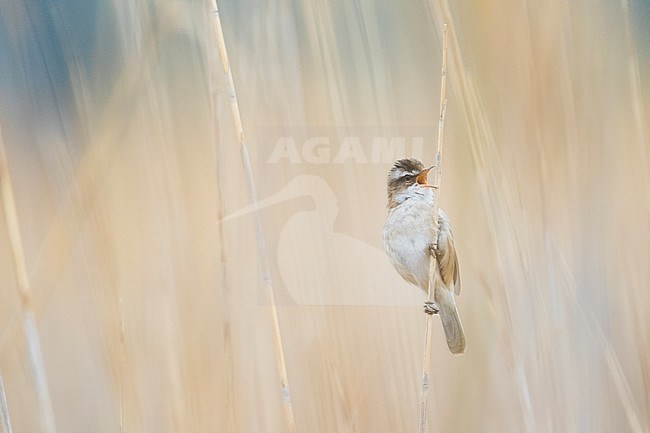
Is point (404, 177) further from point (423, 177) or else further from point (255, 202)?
point (255, 202)

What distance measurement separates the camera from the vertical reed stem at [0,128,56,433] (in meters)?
1.09

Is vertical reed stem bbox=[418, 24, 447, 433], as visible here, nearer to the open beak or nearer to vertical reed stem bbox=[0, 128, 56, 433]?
the open beak

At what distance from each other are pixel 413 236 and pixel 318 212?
0.20 meters

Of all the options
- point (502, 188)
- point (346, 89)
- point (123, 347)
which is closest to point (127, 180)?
point (123, 347)

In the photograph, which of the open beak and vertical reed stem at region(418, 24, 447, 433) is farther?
the open beak

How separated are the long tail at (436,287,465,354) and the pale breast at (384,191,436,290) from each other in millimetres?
42

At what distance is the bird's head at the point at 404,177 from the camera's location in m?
1.18

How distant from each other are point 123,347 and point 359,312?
0.46 meters

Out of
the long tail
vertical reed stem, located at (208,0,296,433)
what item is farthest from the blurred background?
vertical reed stem, located at (208,0,296,433)

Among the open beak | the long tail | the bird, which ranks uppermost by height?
the open beak

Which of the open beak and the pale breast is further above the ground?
the open beak

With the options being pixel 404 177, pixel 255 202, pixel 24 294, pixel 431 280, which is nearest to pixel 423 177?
pixel 404 177

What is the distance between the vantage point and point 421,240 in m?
1.16

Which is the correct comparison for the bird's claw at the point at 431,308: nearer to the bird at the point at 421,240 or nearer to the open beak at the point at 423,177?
the bird at the point at 421,240
